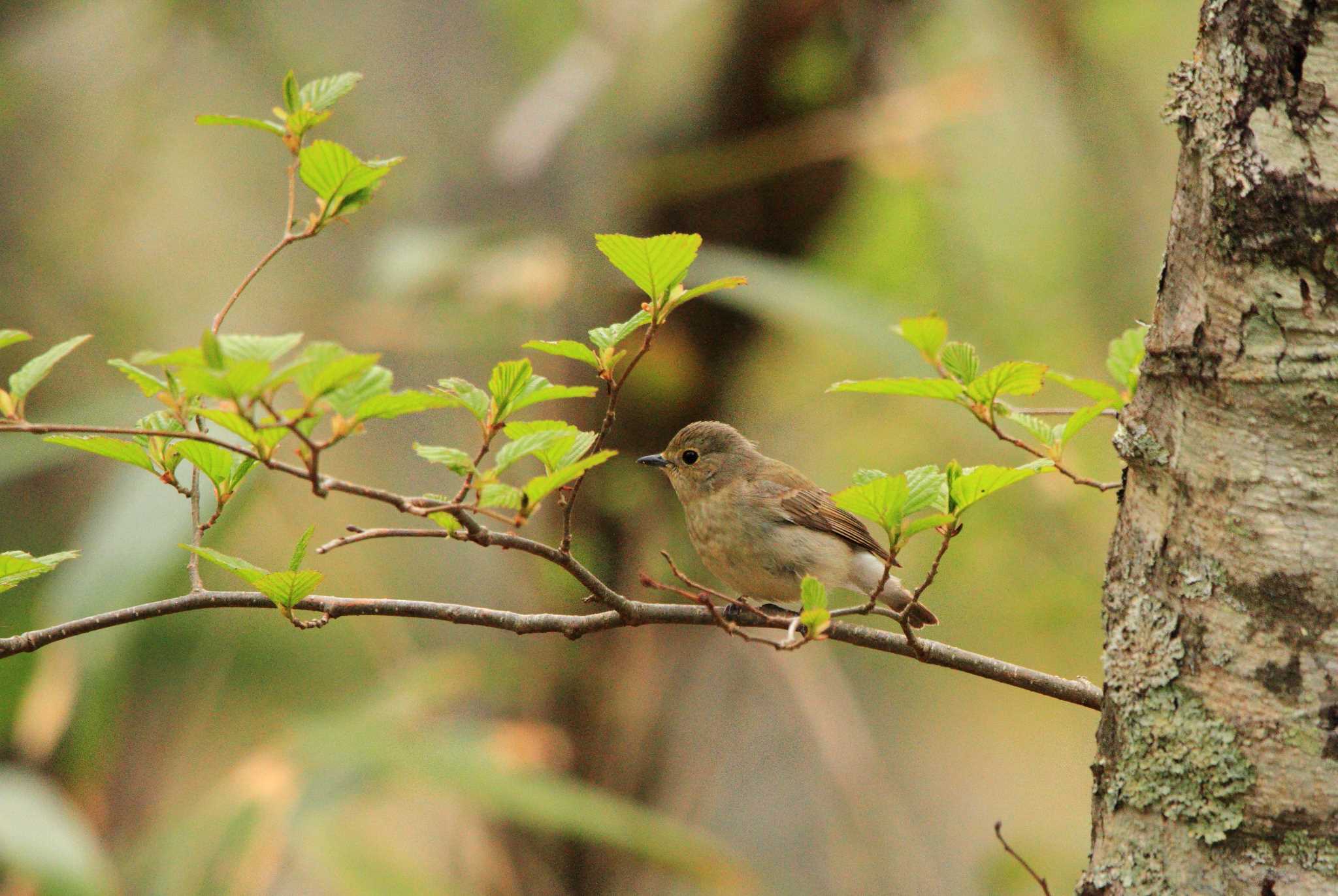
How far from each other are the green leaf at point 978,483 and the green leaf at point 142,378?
37.8 inches

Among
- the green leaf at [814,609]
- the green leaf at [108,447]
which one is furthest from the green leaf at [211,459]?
the green leaf at [814,609]

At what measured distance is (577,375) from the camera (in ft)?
16.6

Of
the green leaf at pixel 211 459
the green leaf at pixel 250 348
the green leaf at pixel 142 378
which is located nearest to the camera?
the green leaf at pixel 250 348

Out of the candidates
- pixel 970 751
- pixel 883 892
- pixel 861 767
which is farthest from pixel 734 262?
pixel 970 751

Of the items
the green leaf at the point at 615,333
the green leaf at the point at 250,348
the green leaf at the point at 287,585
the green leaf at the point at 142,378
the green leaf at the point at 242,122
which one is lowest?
the green leaf at the point at 287,585

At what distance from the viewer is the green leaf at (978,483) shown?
158cm

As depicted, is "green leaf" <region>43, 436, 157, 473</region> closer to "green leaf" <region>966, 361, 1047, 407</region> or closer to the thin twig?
"green leaf" <region>966, 361, 1047, 407</region>

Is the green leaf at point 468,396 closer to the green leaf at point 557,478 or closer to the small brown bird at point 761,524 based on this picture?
the green leaf at point 557,478

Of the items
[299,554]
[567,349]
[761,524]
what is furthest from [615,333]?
[761,524]

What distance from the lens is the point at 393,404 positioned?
1377 millimetres

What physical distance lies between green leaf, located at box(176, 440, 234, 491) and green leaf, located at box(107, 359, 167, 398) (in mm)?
138

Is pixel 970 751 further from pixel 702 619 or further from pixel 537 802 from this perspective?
pixel 702 619

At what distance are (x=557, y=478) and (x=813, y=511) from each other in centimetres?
252

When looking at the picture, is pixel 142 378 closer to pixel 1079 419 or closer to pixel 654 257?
pixel 654 257
